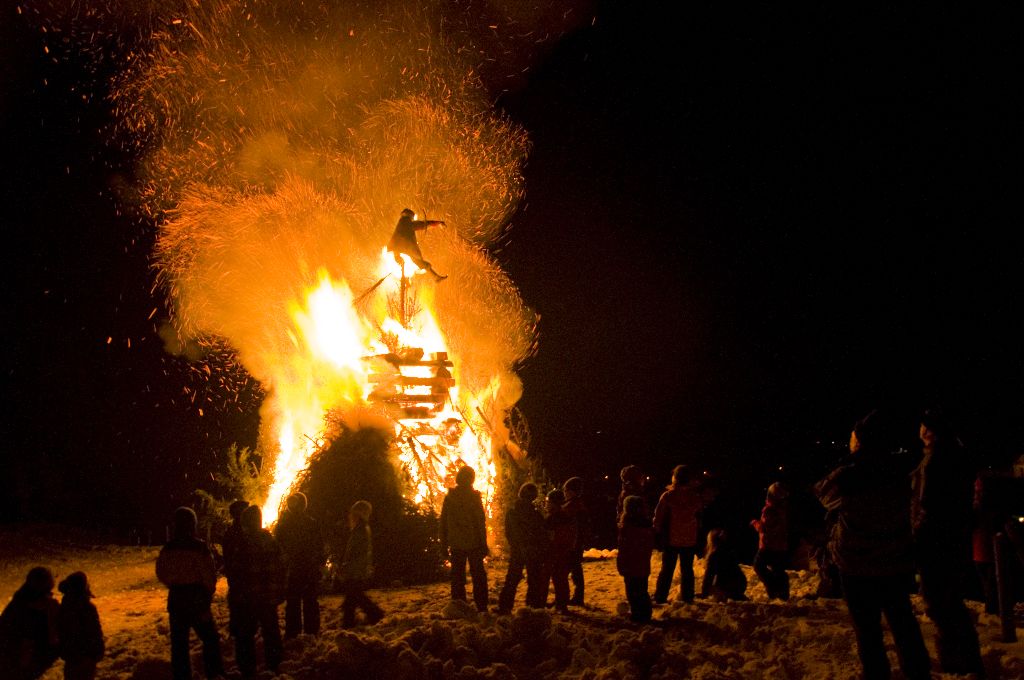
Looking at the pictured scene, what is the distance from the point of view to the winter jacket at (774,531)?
9125 mm

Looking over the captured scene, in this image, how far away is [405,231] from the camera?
1456 centimetres

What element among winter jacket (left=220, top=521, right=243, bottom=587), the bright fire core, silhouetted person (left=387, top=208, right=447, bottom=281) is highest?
silhouetted person (left=387, top=208, right=447, bottom=281)

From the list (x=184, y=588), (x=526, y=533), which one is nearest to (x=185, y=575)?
(x=184, y=588)

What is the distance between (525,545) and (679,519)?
1776mm

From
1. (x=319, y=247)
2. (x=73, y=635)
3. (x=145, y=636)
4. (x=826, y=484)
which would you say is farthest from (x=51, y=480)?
(x=826, y=484)

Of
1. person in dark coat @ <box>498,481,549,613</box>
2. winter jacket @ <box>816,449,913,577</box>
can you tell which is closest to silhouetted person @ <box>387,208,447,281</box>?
person in dark coat @ <box>498,481,549,613</box>

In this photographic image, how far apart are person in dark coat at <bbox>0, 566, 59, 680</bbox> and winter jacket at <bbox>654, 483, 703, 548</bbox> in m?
5.97

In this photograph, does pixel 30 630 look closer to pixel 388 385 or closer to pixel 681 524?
pixel 681 524

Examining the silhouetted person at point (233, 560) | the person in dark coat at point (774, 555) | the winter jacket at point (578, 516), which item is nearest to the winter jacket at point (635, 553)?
the winter jacket at point (578, 516)

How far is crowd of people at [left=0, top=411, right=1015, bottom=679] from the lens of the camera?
511 cm

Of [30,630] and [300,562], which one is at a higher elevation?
[300,562]

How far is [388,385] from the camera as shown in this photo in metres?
13.5

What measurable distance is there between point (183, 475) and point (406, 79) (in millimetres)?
14354

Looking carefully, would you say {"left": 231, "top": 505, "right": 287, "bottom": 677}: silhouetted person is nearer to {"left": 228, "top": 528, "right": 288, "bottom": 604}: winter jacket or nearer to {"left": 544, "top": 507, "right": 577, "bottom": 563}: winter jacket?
{"left": 228, "top": 528, "right": 288, "bottom": 604}: winter jacket
